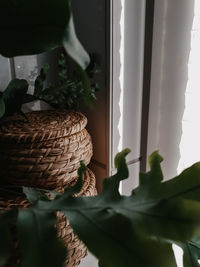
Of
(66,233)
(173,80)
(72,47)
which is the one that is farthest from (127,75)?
(72,47)

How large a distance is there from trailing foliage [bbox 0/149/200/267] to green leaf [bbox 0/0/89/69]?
15 centimetres

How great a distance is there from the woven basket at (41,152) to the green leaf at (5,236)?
0.31m

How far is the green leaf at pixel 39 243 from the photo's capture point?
0.71ft

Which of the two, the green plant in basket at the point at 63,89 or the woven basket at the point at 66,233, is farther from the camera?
the green plant in basket at the point at 63,89

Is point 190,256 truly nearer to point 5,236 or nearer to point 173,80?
point 5,236

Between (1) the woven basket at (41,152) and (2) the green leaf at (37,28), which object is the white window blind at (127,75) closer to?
(1) the woven basket at (41,152)

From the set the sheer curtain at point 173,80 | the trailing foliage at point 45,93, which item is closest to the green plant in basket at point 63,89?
A: the trailing foliage at point 45,93

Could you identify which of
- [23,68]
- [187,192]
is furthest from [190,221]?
[23,68]

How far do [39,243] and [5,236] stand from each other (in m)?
0.03

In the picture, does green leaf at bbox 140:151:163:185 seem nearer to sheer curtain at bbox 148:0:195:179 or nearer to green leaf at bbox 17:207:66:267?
green leaf at bbox 17:207:66:267

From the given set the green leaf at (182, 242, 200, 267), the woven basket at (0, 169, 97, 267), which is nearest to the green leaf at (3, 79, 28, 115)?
the woven basket at (0, 169, 97, 267)

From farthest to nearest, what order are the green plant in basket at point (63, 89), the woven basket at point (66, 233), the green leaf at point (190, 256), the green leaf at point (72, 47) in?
1. the green plant in basket at point (63, 89)
2. the woven basket at point (66, 233)
3. the green leaf at point (190, 256)
4. the green leaf at point (72, 47)

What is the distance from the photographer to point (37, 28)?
240mm

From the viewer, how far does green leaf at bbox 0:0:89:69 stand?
0.69ft
